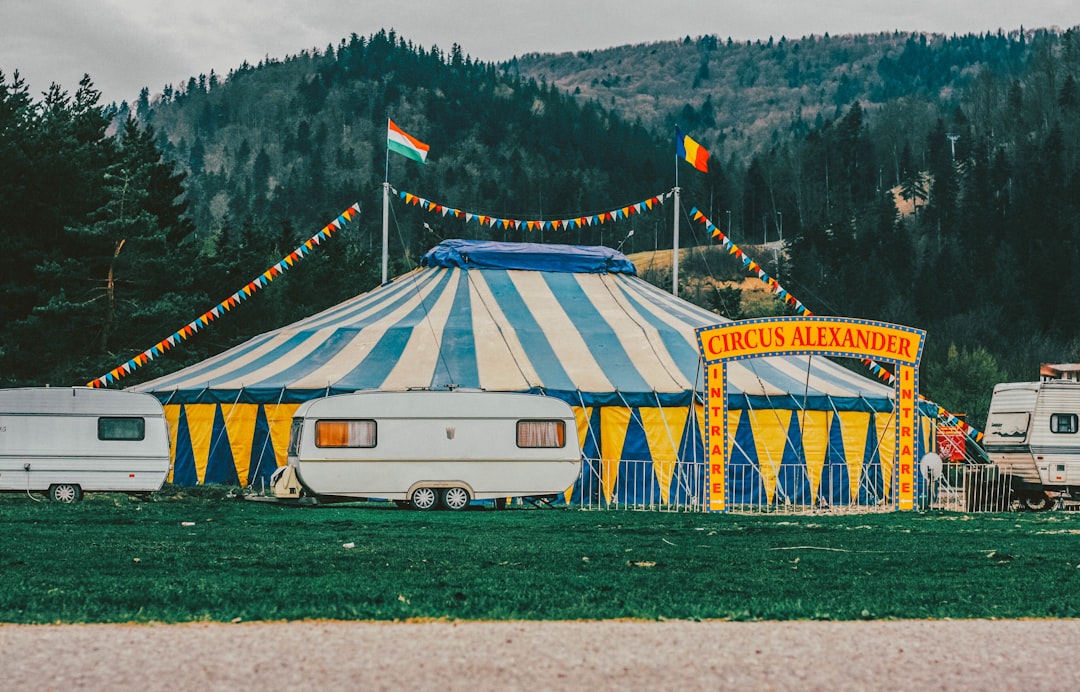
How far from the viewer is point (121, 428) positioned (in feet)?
55.4

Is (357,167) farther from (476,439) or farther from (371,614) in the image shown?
(371,614)

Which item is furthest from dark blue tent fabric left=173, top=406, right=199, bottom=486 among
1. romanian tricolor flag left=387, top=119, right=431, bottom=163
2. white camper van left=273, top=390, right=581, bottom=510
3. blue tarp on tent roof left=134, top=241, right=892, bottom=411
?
romanian tricolor flag left=387, top=119, right=431, bottom=163

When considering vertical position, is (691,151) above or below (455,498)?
above

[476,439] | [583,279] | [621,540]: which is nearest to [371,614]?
[621,540]

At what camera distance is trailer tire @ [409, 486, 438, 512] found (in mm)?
15789

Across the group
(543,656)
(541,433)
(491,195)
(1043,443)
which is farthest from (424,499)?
(491,195)

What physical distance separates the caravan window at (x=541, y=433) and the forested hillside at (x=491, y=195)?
15192 millimetres

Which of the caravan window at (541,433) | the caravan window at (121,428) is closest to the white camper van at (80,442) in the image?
the caravan window at (121,428)

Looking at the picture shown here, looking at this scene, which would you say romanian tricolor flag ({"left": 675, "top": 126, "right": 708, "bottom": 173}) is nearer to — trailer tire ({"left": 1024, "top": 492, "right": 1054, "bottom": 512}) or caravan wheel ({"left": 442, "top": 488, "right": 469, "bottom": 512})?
trailer tire ({"left": 1024, "top": 492, "right": 1054, "bottom": 512})

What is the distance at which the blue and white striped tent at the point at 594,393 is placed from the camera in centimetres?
1770

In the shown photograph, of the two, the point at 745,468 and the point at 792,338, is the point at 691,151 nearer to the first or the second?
the point at 745,468

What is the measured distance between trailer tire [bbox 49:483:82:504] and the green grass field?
2.67 metres

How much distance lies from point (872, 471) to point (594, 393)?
4.30 meters

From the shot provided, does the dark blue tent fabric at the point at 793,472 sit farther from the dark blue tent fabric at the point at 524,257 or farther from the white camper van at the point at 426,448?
the dark blue tent fabric at the point at 524,257
